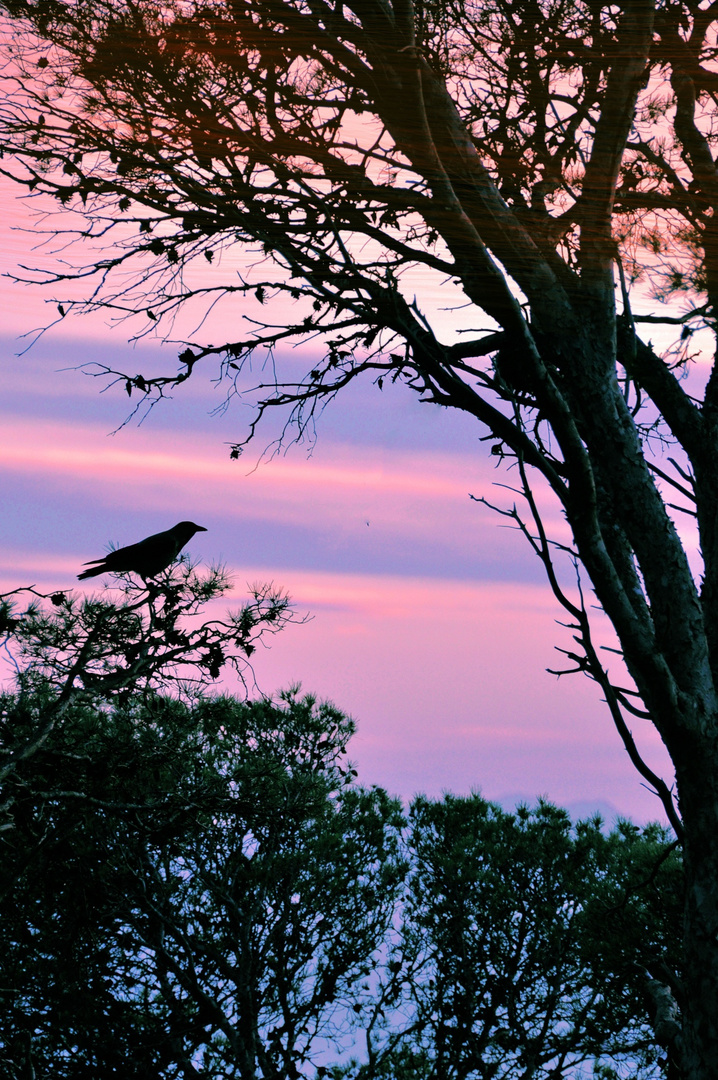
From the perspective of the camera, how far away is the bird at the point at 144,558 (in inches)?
245

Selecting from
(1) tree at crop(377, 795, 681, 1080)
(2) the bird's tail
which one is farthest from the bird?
(1) tree at crop(377, 795, 681, 1080)

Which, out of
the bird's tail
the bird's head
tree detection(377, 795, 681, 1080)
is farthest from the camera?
tree detection(377, 795, 681, 1080)

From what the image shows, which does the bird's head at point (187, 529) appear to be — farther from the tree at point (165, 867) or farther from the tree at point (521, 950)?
the tree at point (521, 950)

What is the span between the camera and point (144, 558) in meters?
6.30

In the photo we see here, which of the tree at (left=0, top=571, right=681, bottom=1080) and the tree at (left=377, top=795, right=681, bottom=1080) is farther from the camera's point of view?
the tree at (left=377, top=795, right=681, bottom=1080)

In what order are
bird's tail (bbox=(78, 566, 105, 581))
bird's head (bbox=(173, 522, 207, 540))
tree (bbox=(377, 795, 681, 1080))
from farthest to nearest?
tree (bbox=(377, 795, 681, 1080)), bird's head (bbox=(173, 522, 207, 540)), bird's tail (bbox=(78, 566, 105, 581))

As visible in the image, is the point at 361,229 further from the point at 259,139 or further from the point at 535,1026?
the point at 535,1026

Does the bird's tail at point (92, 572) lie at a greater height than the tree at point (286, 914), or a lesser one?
greater

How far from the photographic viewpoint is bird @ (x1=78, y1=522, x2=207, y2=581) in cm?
623

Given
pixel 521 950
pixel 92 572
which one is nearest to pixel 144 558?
pixel 92 572

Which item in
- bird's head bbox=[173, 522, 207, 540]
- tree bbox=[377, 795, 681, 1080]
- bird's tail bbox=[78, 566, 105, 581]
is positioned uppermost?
bird's head bbox=[173, 522, 207, 540]

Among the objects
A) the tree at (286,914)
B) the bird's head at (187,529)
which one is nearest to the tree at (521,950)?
the tree at (286,914)

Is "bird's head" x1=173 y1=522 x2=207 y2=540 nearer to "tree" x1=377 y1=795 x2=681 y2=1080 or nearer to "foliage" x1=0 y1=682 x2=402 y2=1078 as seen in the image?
"foliage" x1=0 y1=682 x2=402 y2=1078

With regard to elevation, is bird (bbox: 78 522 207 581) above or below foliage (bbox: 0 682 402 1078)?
above
